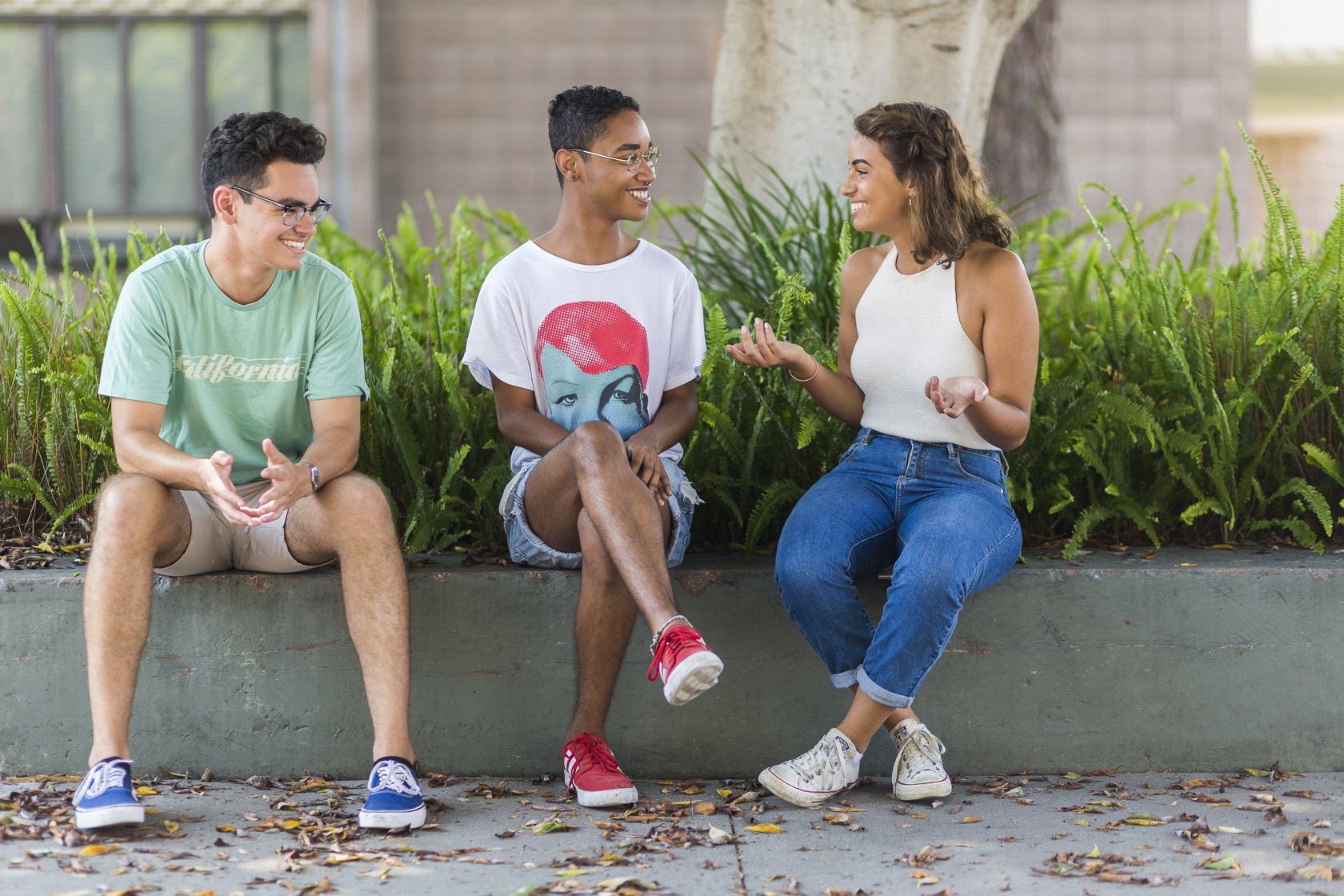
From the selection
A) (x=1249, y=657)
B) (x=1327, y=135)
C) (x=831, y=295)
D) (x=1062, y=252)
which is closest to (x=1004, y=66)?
(x=1062, y=252)

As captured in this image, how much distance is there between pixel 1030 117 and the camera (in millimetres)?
6891

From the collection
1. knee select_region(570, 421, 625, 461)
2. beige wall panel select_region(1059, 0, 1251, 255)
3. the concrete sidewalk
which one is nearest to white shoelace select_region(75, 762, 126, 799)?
the concrete sidewalk

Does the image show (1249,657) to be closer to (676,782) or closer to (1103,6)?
(676,782)

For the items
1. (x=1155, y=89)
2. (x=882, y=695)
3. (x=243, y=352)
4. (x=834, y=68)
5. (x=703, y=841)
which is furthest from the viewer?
(x=1155, y=89)

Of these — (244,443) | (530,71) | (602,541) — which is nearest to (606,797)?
(602,541)

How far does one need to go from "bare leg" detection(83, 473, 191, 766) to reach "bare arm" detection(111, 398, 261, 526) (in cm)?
5

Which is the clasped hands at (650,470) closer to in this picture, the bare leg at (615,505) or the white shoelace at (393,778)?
the bare leg at (615,505)

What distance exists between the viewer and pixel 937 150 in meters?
3.38

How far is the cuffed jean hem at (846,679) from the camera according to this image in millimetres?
3184

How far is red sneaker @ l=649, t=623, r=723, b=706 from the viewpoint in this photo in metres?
2.83

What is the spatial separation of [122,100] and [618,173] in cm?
881

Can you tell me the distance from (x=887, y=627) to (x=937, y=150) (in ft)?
4.01

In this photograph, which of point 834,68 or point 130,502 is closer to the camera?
point 130,502

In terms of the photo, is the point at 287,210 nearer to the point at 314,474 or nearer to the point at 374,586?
the point at 314,474
